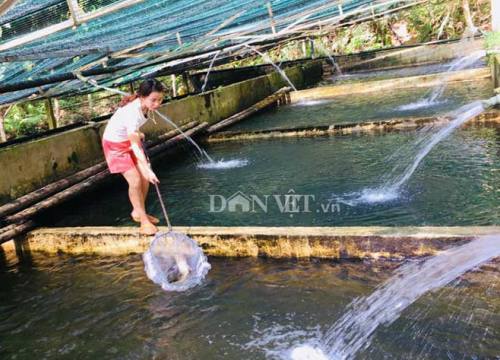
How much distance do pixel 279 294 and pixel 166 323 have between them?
100 cm

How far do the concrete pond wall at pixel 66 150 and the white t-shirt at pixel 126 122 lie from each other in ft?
8.50

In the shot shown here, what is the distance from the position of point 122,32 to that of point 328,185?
12.3 ft

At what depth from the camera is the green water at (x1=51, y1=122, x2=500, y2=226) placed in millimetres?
5496

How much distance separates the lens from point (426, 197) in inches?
229

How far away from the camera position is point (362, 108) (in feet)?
42.0

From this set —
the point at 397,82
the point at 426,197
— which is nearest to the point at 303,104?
the point at 397,82

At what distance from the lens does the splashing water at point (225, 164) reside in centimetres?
876

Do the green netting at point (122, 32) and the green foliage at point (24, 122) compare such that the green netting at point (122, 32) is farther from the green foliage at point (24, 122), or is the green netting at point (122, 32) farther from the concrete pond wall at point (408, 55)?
the concrete pond wall at point (408, 55)

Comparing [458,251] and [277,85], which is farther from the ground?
[277,85]

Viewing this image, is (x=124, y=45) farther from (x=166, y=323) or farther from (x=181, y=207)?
(x=166, y=323)

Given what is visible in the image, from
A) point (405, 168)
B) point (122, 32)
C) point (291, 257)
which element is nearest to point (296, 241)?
point (291, 257)

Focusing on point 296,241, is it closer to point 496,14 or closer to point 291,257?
point 291,257

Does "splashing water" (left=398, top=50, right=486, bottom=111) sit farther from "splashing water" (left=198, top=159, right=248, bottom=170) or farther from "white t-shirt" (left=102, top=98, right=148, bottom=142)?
"white t-shirt" (left=102, top=98, right=148, bottom=142)

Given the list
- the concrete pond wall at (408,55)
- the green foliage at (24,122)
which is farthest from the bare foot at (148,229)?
the concrete pond wall at (408,55)
